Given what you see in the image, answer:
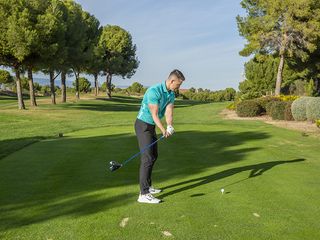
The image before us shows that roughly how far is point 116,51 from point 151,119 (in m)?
62.3

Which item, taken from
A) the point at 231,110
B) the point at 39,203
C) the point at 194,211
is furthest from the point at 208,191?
the point at 231,110

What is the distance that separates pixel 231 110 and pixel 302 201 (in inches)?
1054

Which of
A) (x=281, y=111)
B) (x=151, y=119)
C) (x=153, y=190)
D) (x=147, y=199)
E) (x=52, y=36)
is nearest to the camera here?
(x=147, y=199)

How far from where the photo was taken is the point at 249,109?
28.1 meters

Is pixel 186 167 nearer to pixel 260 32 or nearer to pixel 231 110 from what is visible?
pixel 231 110

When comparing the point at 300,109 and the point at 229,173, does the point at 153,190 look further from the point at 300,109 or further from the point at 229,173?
the point at 300,109

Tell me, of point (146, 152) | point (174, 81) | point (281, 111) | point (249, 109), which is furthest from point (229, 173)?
point (249, 109)

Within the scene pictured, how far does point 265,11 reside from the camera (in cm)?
4325

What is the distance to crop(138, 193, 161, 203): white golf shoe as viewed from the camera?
23.5 feet

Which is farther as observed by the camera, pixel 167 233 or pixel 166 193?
pixel 166 193

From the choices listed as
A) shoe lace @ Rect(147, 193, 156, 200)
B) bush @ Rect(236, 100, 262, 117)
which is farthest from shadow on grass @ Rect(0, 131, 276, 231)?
bush @ Rect(236, 100, 262, 117)

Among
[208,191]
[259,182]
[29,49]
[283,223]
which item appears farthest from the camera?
[29,49]

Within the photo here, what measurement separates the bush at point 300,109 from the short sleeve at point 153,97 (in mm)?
18090

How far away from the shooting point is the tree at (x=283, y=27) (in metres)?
39.2
